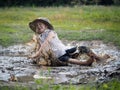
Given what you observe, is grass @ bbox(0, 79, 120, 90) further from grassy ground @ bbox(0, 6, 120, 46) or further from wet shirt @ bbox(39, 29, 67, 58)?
grassy ground @ bbox(0, 6, 120, 46)

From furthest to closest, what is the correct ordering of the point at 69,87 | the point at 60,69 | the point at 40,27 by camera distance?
the point at 40,27 → the point at 60,69 → the point at 69,87

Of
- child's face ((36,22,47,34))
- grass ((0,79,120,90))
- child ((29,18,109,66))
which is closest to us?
grass ((0,79,120,90))

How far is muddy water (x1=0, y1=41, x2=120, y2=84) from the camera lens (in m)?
8.29

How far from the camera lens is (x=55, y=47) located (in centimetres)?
847

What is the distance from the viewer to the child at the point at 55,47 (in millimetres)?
8414

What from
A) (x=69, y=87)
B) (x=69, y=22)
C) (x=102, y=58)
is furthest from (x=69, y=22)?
(x=69, y=87)

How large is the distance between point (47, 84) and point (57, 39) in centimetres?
53

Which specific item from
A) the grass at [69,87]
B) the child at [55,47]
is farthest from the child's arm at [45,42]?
the grass at [69,87]

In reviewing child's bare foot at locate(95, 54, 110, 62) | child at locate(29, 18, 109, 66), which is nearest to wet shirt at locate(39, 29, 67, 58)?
child at locate(29, 18, 109, 66)

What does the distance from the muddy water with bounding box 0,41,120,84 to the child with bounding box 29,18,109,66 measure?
0.05 metres

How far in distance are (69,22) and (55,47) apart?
300 mm

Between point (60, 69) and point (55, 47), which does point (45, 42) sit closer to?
point (55, 47)

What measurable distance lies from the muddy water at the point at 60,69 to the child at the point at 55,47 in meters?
0.05

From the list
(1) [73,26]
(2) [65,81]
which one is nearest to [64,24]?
(1) [73,26]
